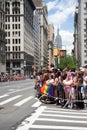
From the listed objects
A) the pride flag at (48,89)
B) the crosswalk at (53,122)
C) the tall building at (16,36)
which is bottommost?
the crosswalk at (53,122)

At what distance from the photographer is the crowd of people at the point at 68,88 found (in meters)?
19.5

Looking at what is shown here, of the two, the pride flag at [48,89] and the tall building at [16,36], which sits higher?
the tall building at [16,36]

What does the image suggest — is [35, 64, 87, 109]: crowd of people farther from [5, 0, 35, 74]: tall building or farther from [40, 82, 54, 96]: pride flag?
[5, 0, 35, 74]: tall building

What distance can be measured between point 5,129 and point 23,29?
137078mm

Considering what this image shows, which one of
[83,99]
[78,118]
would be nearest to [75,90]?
[83,99]

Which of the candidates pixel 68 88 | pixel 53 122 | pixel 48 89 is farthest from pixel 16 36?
pixel 53 122

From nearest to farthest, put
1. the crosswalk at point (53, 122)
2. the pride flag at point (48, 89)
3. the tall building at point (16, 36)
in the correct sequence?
the crosswalk at point (53, 122) < the pride flag at point (48, 89) < the tall building at point (16, 36)

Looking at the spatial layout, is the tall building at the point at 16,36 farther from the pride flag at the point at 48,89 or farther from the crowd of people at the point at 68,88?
the crowd of people at the point at 68,88

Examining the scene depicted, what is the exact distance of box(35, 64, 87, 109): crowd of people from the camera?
19531mm

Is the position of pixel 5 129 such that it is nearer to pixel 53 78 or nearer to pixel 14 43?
pixel 53 78

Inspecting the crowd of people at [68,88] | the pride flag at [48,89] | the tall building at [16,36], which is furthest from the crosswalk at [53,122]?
the tall building at [16,36]

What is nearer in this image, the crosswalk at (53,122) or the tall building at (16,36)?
the crosswalk at (53,122)

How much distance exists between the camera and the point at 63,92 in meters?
20.7

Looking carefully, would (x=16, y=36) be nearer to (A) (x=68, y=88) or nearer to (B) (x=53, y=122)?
(A) (x=68, y=88)
